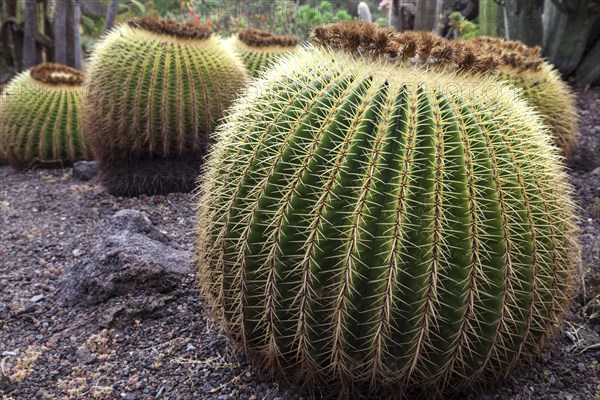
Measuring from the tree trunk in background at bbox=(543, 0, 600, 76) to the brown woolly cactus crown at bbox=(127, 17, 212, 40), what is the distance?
13.1ft

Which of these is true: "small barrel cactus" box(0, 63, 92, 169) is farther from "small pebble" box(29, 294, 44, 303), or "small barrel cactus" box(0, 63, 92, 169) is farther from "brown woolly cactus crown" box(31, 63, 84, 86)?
"small pebble" box(29, 294, 44, 303)

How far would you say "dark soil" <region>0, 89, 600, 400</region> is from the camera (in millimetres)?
2459

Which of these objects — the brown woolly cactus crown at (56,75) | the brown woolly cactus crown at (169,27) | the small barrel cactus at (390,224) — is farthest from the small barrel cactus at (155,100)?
the small barrel cactus at (390,224)

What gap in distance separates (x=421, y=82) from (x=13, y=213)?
3755 millimetres

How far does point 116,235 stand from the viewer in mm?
3312

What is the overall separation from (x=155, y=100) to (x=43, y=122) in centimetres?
190

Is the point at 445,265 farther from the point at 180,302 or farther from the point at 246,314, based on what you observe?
the point at 180,302

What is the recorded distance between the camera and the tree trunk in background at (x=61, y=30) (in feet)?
26.9

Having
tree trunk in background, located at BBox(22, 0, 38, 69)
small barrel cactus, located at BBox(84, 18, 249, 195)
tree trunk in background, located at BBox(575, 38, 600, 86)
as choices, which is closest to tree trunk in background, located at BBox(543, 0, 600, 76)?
tree trunk in background, located at BBox(575, 38, 600, 86)

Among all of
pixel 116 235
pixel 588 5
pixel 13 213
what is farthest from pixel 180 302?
pixel 588 5

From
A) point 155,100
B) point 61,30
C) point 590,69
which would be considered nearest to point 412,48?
point 155,100

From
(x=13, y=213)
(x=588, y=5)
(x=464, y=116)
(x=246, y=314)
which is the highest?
(x=588, y=5)

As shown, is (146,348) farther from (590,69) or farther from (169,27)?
(590,69)

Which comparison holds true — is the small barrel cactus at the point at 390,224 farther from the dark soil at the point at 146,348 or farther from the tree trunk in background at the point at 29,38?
the tree trunk in background at the point at 29,38
